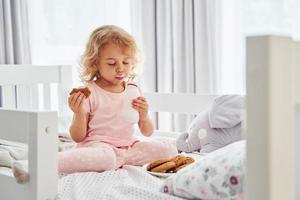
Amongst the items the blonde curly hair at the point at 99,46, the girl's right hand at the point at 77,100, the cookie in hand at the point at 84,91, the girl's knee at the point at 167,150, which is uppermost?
the blonde curly hair at the point at 99,46

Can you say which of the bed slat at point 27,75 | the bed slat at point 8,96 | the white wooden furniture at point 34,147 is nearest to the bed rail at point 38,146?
the white wooden furniture at point 34,147

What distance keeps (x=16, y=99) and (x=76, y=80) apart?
43cm

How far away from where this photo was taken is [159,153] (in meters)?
1.52

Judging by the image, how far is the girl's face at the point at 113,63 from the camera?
1549mm

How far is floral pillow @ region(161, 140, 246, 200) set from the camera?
0.91m

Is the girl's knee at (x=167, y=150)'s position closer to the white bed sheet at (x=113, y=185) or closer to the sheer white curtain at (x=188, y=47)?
the white bed sheet at (x=113, y=185)

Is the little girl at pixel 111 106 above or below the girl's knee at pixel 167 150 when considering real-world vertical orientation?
above

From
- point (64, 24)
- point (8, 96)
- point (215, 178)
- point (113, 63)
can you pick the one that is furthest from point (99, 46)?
point (64, 24)

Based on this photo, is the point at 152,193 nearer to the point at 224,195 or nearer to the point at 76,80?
the point at 224,195

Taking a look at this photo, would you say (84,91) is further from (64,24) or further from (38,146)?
(64,24)

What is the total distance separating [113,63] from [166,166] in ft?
1.21

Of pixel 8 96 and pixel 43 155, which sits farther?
pixel 8 96

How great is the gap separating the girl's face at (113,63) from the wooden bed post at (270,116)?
838mm

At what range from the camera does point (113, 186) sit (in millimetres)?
1201
